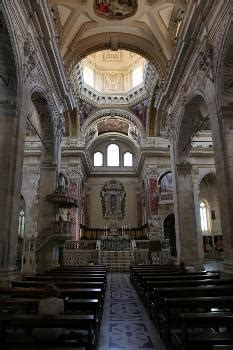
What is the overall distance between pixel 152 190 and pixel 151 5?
1329 cm

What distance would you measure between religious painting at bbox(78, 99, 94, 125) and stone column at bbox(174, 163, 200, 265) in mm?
12770

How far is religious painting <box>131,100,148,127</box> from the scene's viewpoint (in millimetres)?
24133

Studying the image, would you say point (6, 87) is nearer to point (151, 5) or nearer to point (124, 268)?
point (151, 5)

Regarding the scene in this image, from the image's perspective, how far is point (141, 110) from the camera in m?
24.6

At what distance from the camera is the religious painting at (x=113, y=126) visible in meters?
27.5

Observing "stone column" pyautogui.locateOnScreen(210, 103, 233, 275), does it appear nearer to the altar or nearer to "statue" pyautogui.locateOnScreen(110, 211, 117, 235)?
the altar

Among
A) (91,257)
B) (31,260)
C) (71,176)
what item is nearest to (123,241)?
(91,257)

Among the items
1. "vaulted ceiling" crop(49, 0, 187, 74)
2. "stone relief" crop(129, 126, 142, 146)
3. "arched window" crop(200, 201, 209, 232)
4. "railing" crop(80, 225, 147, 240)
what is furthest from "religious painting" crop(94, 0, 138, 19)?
"railing" crop(80, 225, 147, 240)

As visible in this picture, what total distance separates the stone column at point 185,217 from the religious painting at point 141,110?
1141cm

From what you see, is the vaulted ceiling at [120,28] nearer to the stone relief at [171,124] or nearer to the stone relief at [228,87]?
the stone relief at [171,124]

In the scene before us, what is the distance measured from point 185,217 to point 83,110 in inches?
579

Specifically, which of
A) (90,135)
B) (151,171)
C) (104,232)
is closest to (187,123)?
(151,171)

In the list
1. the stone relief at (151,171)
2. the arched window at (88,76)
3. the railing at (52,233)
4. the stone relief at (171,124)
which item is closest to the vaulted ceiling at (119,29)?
the stone relief at (171,124)

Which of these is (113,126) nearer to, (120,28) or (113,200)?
(113,200)
